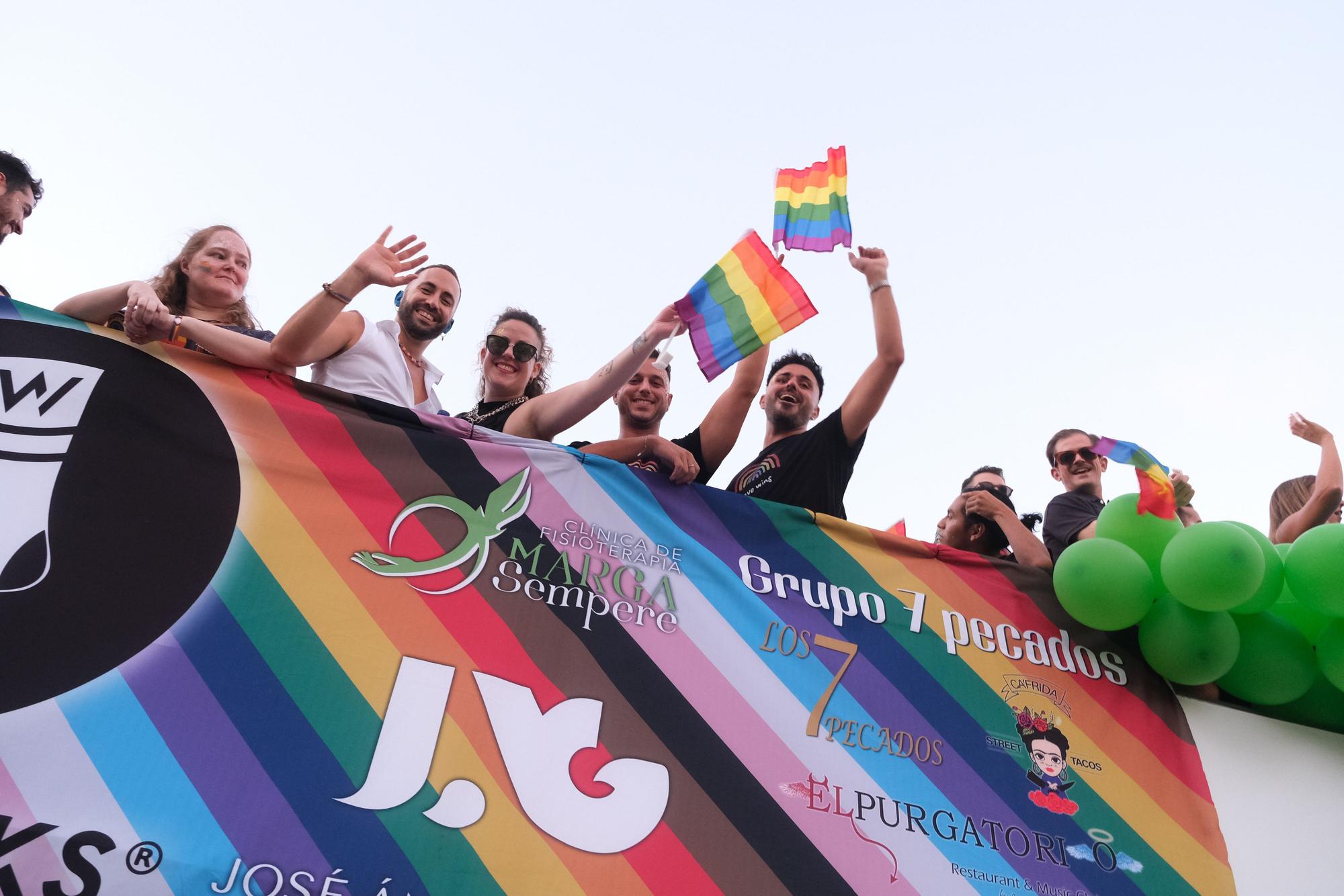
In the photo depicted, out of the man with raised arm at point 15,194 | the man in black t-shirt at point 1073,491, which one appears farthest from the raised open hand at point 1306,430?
the man with raised arm at point 15,194

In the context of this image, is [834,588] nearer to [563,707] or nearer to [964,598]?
[964,598]

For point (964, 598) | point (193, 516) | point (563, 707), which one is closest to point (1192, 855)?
point (964, 598)

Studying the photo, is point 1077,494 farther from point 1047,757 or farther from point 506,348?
point 506,348

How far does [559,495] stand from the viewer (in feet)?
10.9

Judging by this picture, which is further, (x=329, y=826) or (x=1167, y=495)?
(x=1167, y=495)

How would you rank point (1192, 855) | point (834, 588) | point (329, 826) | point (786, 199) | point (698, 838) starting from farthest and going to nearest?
point (786, 199)
point (834, 588)
point (1192, 855)
point (698, 838)
point (329, 826)

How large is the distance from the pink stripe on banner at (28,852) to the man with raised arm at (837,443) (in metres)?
2.41

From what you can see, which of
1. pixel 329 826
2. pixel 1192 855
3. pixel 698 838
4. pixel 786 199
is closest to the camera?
pixel 329 826

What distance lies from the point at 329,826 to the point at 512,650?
2.15ft

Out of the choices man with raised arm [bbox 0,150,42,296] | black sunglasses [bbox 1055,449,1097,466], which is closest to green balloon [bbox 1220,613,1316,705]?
black sunglasses [bbox 1055,449,1097,466]

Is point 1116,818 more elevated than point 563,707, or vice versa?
point 1116,818

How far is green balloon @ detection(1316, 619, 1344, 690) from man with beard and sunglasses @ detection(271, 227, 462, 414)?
316cm

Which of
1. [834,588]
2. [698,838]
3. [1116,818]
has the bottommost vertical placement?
[698,838]

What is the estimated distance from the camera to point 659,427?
4.26 meters
